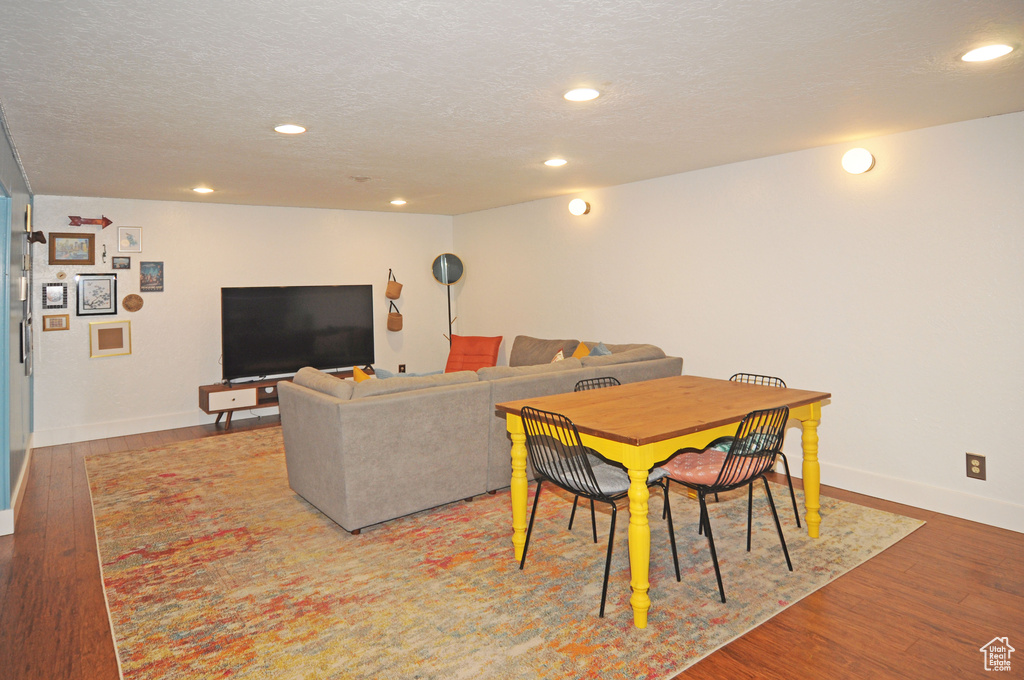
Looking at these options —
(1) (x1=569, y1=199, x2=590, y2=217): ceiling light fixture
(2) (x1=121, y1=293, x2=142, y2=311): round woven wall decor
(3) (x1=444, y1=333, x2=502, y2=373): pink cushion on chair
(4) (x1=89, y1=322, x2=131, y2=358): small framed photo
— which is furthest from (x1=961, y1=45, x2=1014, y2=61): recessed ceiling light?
(4) (x1=89, y1=322, x2=131, y2=358): small framed photo

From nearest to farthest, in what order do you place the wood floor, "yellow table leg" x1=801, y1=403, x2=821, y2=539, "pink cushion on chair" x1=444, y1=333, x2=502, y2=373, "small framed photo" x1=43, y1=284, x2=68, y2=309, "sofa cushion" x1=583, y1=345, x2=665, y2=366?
the wood floor, "yellow table leg" x1=801, y1=403, x2=821, y2=539, "sofa cushion" x1=583, y1=345, x2=665, y2=366, "small framed photo" x1=43, y1=284, x2=68, y2=309, "pink cushion on chair" x1=444, y1=333, x2=502, y2=373

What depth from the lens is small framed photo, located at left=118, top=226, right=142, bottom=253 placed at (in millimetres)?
6031

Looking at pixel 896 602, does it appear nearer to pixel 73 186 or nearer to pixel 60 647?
pixel 60 647

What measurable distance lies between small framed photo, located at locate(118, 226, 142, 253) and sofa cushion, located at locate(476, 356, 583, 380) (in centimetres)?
412

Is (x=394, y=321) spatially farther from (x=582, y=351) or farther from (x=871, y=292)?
(x=871, y=292)

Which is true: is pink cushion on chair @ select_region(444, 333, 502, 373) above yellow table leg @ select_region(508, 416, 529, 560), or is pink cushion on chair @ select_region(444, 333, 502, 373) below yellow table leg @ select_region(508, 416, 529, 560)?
above

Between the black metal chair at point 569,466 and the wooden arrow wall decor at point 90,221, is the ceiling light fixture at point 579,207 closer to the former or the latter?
the black metal chair at point 569,466

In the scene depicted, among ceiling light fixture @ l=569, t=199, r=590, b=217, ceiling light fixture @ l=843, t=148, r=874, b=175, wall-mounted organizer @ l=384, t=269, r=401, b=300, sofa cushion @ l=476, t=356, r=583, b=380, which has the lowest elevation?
sofa cushion @ l=476, t=356, r=583, b=380

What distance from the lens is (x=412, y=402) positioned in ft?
12.1

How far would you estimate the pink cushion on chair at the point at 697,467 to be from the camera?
9.38 ft

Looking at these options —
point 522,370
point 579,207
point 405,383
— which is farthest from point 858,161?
point 405,383

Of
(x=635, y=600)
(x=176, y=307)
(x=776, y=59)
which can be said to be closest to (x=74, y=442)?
(x=176, y=307)

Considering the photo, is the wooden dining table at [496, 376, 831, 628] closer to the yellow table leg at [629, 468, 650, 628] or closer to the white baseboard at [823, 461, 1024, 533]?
the yellow table leg at [629, 468, 650, 628]

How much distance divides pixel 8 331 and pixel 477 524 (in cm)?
296
